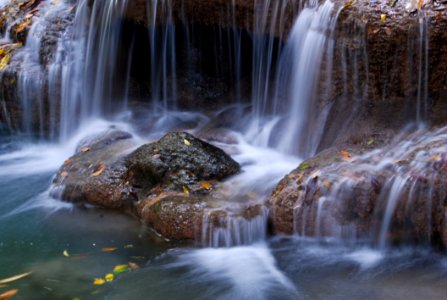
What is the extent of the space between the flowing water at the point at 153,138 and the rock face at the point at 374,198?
51mm

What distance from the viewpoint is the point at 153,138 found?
7.71 meters

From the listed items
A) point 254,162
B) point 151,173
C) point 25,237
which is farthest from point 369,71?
point 25,237

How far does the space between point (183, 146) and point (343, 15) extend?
7.21 ft

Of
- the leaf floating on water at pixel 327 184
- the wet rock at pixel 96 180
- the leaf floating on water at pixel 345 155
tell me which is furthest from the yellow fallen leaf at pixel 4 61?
the leaf floating on water at pixel 327 184

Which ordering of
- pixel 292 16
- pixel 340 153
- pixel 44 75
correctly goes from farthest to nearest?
pixel 44 75
pixel 292 16
pixel 340 153

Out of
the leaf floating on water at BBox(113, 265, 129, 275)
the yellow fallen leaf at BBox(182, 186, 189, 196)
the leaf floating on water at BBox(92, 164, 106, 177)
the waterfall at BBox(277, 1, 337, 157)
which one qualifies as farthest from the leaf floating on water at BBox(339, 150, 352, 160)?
the leaf floating on water at BBox(92, 164, 106, 177)

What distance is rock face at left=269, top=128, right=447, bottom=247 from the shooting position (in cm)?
459

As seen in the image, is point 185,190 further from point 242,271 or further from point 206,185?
point 242,271

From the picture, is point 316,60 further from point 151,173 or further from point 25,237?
point 25,237

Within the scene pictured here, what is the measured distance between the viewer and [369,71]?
5.94m

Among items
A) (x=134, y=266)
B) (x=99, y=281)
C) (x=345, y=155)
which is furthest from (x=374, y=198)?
(x=99, y=281)

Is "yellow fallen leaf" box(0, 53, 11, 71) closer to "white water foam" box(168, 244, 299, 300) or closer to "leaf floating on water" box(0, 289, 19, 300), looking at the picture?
"leaf floating on water" box(0, 289, 19, 300)

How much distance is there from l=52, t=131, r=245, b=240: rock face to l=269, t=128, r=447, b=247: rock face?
81 centimetres

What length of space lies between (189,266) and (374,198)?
5.47 feet
